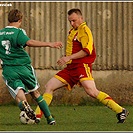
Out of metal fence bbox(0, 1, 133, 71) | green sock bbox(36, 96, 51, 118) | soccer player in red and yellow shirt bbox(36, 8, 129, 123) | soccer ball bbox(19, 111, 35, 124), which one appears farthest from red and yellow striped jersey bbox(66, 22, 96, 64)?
metal fence bbox(0, 1, 133, 71)

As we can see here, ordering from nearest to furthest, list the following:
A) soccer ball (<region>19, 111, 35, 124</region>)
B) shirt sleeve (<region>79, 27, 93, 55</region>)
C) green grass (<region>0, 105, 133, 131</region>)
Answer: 1. green grass (<region>0, 105, 133, 131</region>)
2. soccer ball (<region>19, 111, 35, 124</region>)
3. shirt sleeve (<region>79, 27, 93, 55</region>)

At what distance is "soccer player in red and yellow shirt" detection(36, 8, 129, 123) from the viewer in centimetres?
1142

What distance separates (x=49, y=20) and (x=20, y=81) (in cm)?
473

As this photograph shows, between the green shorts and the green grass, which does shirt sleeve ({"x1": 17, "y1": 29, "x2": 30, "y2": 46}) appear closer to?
the green shorts

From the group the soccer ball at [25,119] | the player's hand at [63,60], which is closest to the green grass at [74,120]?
the soccer ball at [25,119]

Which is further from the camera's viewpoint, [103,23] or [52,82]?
[103,23]

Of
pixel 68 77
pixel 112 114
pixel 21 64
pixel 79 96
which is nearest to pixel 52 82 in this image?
pixel 68 77

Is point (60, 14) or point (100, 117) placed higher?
point (60, 14)

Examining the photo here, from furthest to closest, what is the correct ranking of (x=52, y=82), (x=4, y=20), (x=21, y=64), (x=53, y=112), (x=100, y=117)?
1. (x=4, y=20)
2. (x=53, y=112)
3. (x=100, y=117)
4. (x=52, y=82)
5. (x=21, y=64)

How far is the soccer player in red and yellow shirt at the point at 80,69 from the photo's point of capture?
37.5ft

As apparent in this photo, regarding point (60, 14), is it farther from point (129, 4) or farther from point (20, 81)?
point (20, 81)

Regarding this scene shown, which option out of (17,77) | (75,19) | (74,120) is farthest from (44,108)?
(75,19)

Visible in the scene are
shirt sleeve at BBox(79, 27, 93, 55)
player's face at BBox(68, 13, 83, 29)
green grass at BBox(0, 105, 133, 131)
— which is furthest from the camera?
player's face at BBox(68, 13, 83, 29)

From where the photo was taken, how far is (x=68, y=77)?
1168 cm
